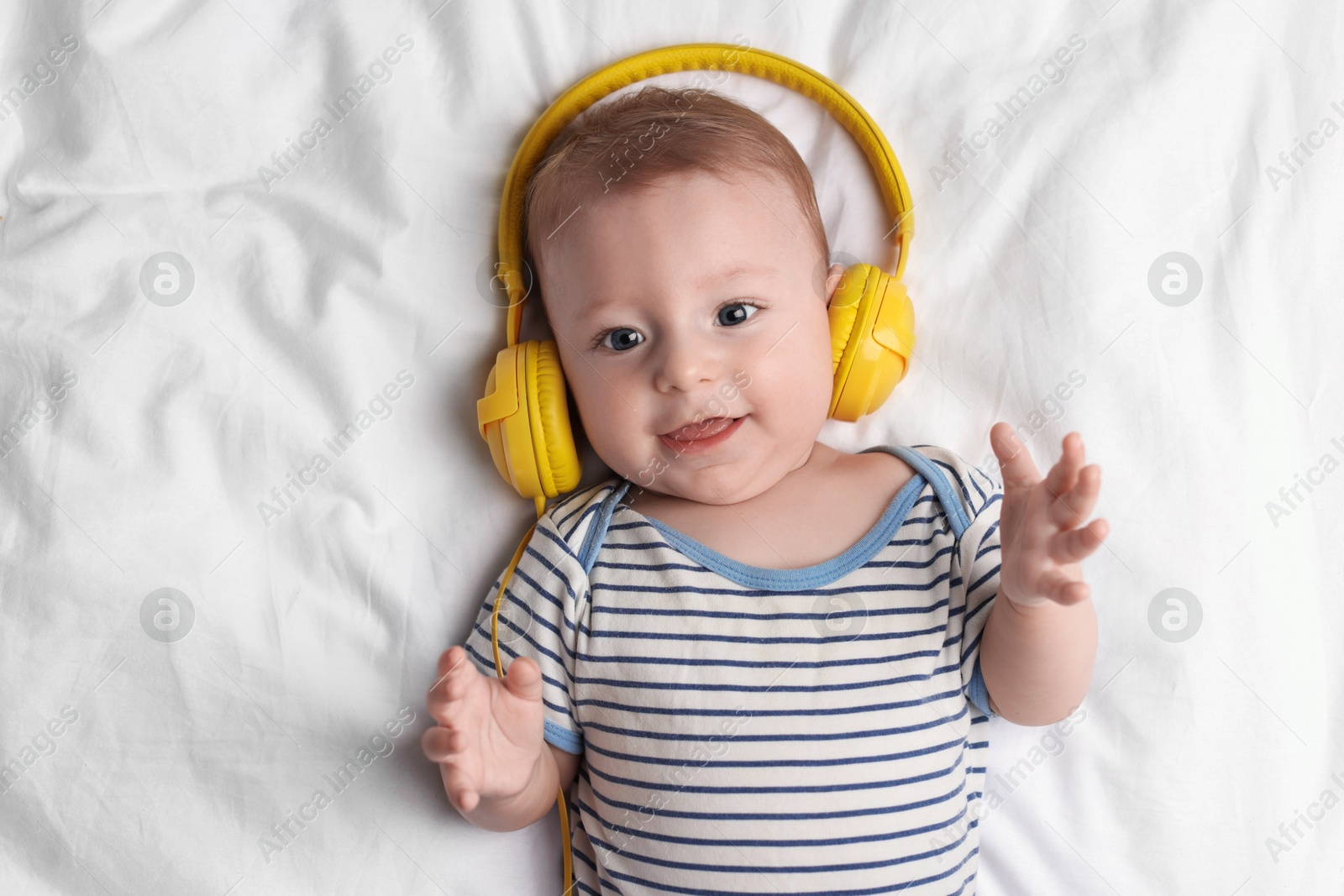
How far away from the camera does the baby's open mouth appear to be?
147cm

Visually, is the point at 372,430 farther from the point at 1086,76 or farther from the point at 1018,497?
the point at 1086,76

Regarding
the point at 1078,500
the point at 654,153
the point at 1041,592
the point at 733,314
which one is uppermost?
the point at 654,153

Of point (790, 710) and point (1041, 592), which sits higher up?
point (1041, 592)


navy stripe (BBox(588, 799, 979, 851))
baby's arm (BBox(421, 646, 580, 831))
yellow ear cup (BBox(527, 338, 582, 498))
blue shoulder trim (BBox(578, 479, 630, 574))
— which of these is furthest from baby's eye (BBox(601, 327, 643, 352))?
navy stripe (BBox(588, 799, 979, 851))

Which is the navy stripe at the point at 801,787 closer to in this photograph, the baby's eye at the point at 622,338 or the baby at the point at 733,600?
the baby at the point at 733,600

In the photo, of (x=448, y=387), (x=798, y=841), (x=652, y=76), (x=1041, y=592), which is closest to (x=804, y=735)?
(x=798, y=841)

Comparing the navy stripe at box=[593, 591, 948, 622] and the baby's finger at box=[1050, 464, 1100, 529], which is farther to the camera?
the navy stripe at box=[593, 591, 948, 622]

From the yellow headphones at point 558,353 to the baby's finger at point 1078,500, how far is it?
41 centimetres

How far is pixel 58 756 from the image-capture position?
5.00ft

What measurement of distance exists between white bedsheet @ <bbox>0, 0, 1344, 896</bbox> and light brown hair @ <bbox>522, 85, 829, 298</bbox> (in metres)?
0.11

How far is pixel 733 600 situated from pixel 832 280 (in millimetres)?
528

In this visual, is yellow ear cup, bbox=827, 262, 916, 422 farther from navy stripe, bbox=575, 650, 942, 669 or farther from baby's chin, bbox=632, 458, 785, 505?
navy stripe, bbox=575, 650, 942, 669

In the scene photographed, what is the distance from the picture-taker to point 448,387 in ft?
5.48

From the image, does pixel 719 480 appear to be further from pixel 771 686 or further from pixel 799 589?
pixel 771 686
